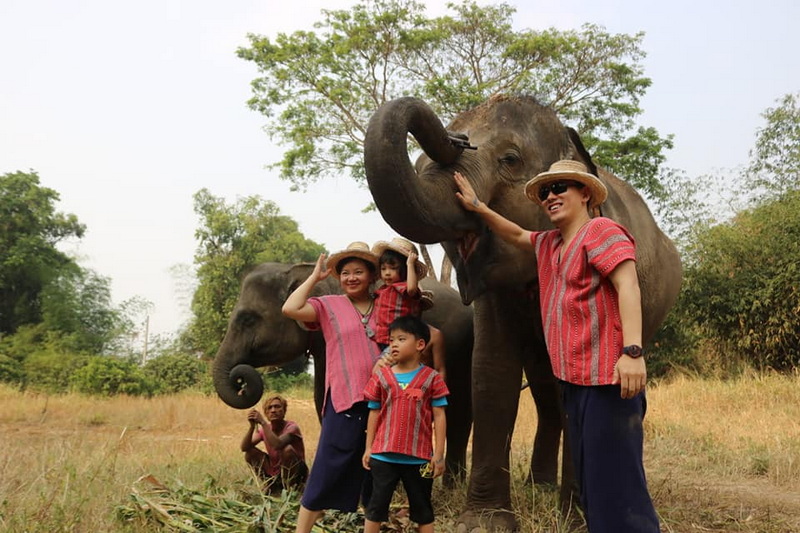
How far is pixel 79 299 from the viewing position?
33.7m

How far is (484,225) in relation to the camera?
4.12 meters

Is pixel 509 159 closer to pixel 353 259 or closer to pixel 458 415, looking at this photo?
pixel 353 259

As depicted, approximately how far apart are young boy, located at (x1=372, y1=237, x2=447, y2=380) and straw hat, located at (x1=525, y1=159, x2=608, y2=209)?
0.99m

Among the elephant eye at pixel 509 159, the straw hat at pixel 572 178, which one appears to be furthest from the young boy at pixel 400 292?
the straw hat at pixel 572 178

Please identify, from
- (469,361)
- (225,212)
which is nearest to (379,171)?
(469,361)

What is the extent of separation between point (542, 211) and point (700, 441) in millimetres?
6780

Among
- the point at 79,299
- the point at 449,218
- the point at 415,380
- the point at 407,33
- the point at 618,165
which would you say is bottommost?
the point at 415,380

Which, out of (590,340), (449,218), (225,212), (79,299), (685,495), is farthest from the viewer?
(79,299)

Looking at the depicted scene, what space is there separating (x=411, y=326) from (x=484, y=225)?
2.13 feet

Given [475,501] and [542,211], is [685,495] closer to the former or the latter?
[475,501]

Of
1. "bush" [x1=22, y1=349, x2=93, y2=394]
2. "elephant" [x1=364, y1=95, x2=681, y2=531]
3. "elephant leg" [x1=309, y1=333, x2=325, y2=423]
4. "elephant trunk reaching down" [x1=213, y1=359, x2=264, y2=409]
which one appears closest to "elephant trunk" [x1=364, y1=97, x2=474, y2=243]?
"elephant" [x1=364, y1=95, x2=681, y2=531]

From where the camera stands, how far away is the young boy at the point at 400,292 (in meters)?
4.35

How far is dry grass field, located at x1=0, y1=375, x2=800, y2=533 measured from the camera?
4.80 meters

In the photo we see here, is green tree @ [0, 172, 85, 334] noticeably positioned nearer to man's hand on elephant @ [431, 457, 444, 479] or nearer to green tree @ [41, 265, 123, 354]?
green tree @ [41, 265, 123, 354]
